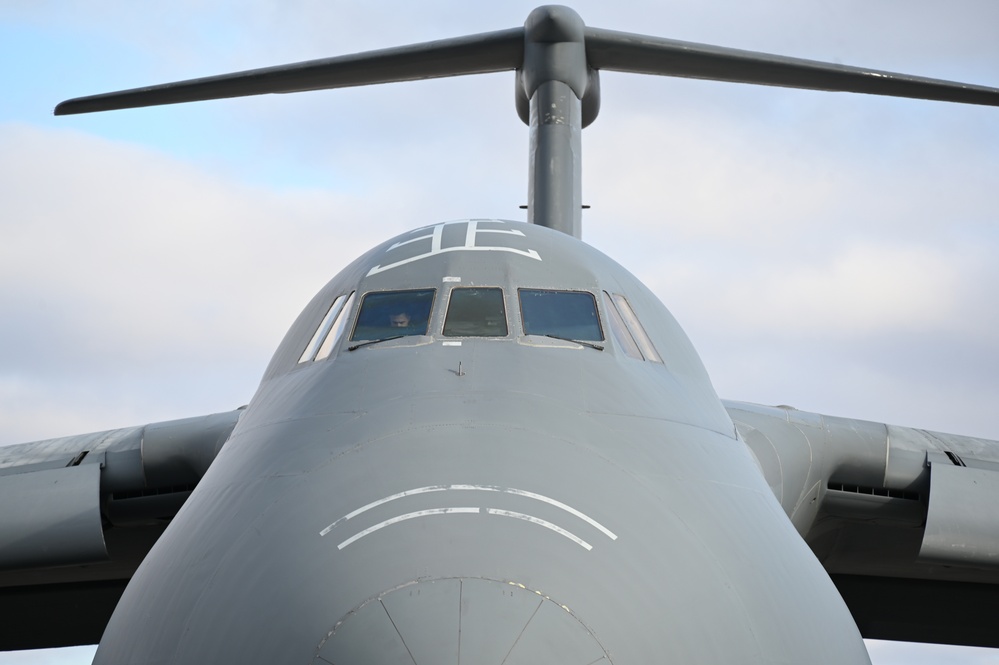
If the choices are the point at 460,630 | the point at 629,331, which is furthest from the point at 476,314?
the point at 460,630

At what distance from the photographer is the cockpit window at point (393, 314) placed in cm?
593

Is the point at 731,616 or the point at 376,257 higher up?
the point at 376,257

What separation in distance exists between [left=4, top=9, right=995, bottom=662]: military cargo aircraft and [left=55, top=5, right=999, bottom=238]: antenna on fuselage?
17.0 feet

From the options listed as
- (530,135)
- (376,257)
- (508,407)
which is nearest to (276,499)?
(508,407)

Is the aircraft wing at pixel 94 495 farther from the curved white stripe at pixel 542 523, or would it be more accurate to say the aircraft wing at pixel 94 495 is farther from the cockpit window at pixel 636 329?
the curved white stripe at pixel 542 523

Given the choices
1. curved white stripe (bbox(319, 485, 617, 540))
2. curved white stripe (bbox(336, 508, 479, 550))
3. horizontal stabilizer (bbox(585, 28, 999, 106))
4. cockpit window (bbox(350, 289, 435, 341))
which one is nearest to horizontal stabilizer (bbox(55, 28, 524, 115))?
horizontal stabilizer (bbox(585, 28, 999, 106))

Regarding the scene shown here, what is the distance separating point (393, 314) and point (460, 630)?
9.30 feet

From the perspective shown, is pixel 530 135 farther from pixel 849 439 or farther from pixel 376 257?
pixel 376 257

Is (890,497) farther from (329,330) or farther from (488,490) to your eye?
(488,490)

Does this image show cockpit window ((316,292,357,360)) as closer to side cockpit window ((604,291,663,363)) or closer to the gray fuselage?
the gray fuselage

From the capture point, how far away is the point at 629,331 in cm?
629

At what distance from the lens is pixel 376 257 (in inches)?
270

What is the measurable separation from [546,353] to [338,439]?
1239mm

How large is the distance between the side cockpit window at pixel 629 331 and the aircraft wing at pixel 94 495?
3983mm
